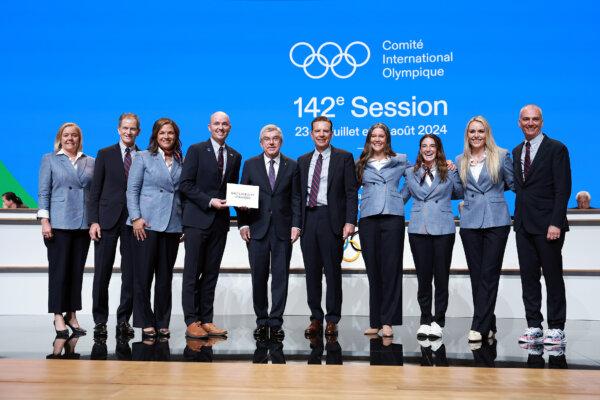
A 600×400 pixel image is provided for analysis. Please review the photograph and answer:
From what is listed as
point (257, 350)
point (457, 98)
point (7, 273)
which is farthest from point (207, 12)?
point (257, 350)

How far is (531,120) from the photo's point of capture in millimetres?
3945

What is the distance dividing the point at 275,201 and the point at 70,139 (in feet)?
4.59

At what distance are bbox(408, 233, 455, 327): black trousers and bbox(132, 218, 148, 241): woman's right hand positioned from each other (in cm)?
169

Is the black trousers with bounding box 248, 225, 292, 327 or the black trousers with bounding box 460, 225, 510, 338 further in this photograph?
the black trousers with bounding box 248, 225, 292, 327

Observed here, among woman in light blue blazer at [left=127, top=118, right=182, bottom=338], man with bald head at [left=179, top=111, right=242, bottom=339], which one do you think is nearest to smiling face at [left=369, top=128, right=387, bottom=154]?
man with bald head at [left=179, top=111, right=242, bottom=339]

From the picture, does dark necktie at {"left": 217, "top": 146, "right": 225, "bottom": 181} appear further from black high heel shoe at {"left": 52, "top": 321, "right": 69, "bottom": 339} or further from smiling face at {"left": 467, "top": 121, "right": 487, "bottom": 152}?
smiling face at {"left": 467, "top": 121, "right": 487, "bottom": 152}

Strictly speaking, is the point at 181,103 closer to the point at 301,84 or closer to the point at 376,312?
the point at 301,84

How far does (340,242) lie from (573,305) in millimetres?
2266

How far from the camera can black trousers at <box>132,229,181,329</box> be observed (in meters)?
4.11

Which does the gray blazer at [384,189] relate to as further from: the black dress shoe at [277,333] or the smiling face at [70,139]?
the smiling face at [70,139]

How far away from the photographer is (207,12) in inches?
248

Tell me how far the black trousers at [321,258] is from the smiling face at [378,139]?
0.52 meters

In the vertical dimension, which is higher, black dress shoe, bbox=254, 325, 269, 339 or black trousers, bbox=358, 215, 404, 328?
black trousers, bbox=358, 215, 404, 328

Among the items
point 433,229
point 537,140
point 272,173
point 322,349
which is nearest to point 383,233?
point 433,229
